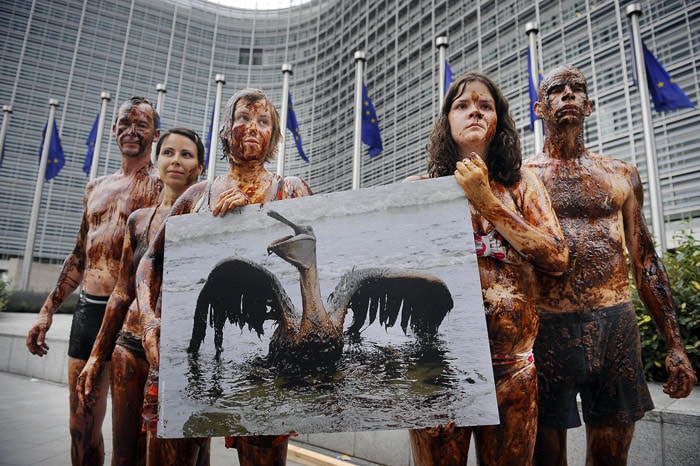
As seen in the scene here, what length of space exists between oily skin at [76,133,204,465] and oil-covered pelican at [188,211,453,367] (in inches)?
29.8

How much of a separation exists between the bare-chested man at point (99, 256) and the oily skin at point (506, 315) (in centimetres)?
187

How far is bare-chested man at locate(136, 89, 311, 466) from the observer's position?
1.60 meters

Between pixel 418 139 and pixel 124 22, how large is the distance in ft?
72.9

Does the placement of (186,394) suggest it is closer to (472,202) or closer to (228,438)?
(228,438)

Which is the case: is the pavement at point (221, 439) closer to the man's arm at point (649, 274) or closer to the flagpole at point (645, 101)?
the man's arm at point (649, 274)

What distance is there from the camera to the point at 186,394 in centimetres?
143

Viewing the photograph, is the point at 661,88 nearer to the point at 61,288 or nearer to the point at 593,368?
the point at 593,368

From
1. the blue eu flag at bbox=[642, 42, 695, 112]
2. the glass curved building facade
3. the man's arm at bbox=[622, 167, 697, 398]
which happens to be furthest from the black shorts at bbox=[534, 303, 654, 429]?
the glass curved building facade

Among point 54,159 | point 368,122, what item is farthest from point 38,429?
point 54,159

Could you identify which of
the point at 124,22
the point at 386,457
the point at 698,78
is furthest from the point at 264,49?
the point at 386,457

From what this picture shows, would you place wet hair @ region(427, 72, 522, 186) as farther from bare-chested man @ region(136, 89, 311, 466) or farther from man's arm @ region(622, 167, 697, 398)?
man's arm @ region(622, 167, 697, 398)

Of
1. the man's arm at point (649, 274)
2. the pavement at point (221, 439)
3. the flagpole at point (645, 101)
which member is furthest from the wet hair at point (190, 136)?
the flagpole at point (645, 101)

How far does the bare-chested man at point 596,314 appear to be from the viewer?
1.85 m

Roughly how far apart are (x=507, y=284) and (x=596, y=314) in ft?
2.44
